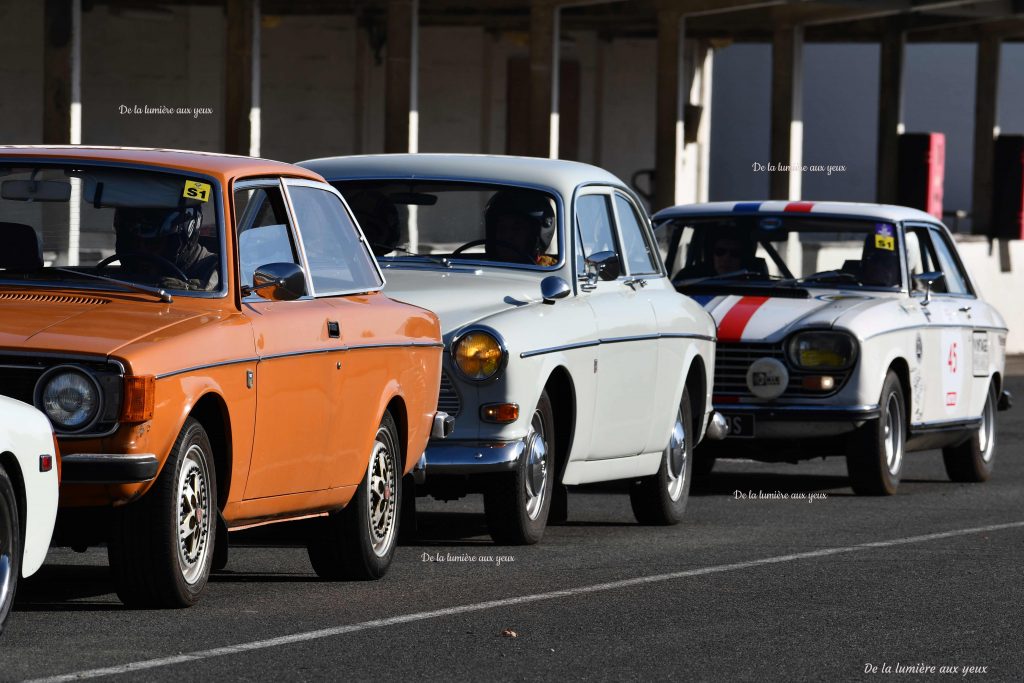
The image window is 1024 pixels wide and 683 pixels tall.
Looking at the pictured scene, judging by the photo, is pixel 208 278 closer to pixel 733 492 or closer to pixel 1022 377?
pixel 733 492

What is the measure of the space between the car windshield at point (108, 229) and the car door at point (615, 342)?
3029 millimetres

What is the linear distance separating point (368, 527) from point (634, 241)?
348cm

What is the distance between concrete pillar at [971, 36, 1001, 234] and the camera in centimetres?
3300

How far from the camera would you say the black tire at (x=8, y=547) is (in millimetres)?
6598

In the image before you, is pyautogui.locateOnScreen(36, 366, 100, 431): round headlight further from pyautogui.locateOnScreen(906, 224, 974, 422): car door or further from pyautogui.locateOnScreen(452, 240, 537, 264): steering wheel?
pyautogui.locateOnScreen(906, 224, 974, 422): car door

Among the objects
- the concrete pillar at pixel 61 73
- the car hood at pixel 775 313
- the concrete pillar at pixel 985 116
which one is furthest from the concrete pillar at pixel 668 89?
the car hood at pixel 775 313

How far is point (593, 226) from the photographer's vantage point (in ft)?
36.8

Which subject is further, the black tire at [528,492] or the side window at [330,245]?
the black tire at [528,492]

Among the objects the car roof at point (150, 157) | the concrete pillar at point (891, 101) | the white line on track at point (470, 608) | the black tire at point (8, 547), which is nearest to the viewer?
the white line on track at point (470, 608)

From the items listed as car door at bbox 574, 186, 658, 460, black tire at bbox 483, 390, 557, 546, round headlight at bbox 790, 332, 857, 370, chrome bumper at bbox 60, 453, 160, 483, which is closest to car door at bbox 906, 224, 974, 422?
round headlight at bbox 790, 332, 857, 370

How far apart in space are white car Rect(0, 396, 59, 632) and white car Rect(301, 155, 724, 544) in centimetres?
302

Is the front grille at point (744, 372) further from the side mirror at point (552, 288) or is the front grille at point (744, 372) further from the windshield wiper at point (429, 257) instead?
the side mirror at point (552, 288)

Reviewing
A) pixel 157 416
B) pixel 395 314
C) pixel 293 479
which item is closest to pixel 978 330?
pixel 395 314

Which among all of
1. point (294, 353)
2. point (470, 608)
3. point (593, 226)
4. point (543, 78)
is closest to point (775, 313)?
point (593, 226)
